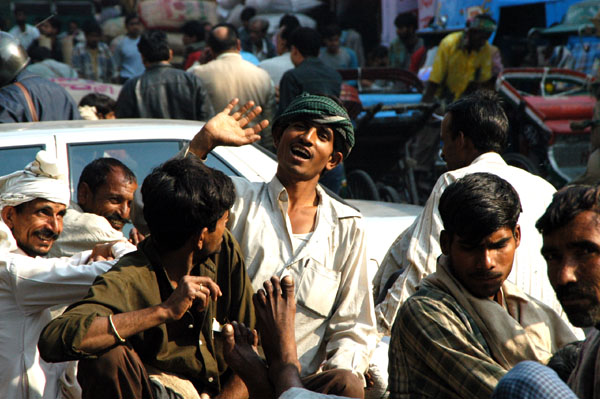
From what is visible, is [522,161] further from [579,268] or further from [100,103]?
[579,268]

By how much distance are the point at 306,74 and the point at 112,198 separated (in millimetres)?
3705

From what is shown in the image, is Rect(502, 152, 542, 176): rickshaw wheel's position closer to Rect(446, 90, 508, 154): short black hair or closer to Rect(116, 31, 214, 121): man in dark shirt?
Rect(116, 31, 214, 121): man in dark shirt

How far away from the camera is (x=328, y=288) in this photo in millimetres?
3270

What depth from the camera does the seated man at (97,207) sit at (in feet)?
13.5

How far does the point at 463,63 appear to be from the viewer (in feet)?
34.2

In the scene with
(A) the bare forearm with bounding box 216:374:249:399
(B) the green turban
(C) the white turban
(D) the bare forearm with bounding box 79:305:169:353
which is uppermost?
(B) the green turban

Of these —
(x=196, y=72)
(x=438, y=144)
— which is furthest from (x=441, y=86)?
(x=196, y=72)

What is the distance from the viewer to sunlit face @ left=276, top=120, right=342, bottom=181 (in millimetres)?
3391

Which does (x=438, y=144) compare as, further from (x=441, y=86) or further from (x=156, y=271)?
(x=156, y=271)

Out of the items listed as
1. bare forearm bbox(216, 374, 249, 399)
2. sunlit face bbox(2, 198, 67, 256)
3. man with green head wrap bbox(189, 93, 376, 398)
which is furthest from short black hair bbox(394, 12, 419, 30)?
bare forearm bbox(216, 374, 249, 399)

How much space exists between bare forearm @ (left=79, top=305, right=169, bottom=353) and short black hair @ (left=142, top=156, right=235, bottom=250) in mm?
316

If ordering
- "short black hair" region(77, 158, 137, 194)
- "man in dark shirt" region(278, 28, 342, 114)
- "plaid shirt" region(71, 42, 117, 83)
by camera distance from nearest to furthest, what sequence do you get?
"short black hair" region(77, 158, 137, 194) → "man in dark shirt" region(278, 28, 342, 114) → "plaid shirt" region(71, 42, 117, 83)

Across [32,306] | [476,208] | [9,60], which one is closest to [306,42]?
[9,60]

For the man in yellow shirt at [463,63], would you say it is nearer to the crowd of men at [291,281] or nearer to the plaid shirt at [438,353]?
the crowd of men at [291,281]
